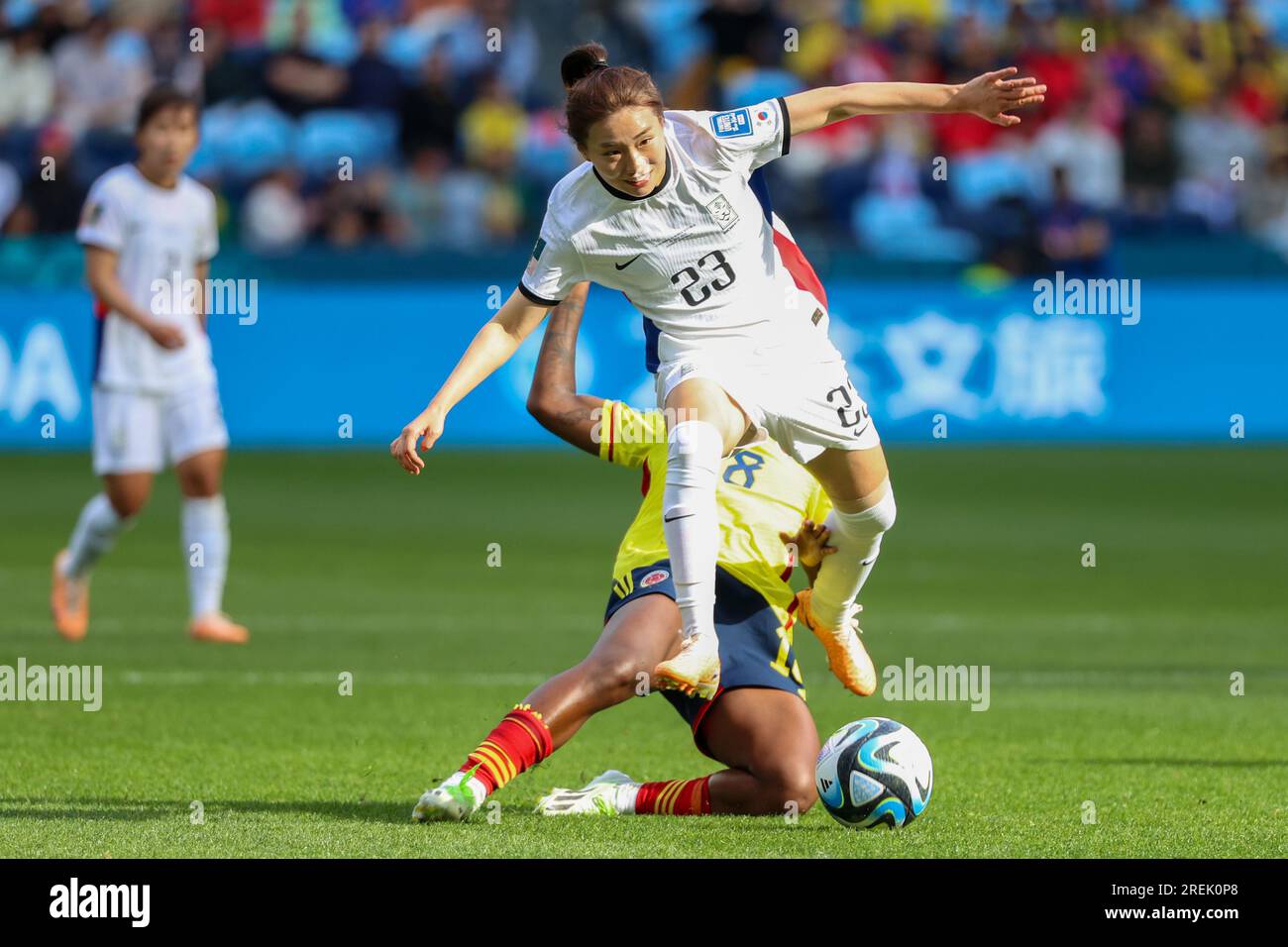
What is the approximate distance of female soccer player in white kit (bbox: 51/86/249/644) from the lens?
10227 millimetres

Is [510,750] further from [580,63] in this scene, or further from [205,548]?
[205,548]

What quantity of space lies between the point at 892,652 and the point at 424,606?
9.79 ft

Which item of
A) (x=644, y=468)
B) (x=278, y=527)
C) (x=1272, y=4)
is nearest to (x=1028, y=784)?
(x=644, y=468)

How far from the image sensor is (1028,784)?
6.63m

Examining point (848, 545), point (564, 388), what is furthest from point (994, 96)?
point (564, 388)

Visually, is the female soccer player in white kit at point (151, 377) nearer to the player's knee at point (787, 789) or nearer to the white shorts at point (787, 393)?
the white shorts at point (787, 393)

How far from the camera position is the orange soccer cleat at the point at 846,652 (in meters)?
6.76

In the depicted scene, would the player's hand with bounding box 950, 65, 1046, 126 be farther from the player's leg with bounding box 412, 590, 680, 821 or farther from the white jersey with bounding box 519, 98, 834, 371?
the player's leg with bounding box 412, 590, 680, 821

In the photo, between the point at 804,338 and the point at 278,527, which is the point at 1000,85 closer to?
the point at 804,338

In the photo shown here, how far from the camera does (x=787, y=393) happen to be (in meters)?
6.04
